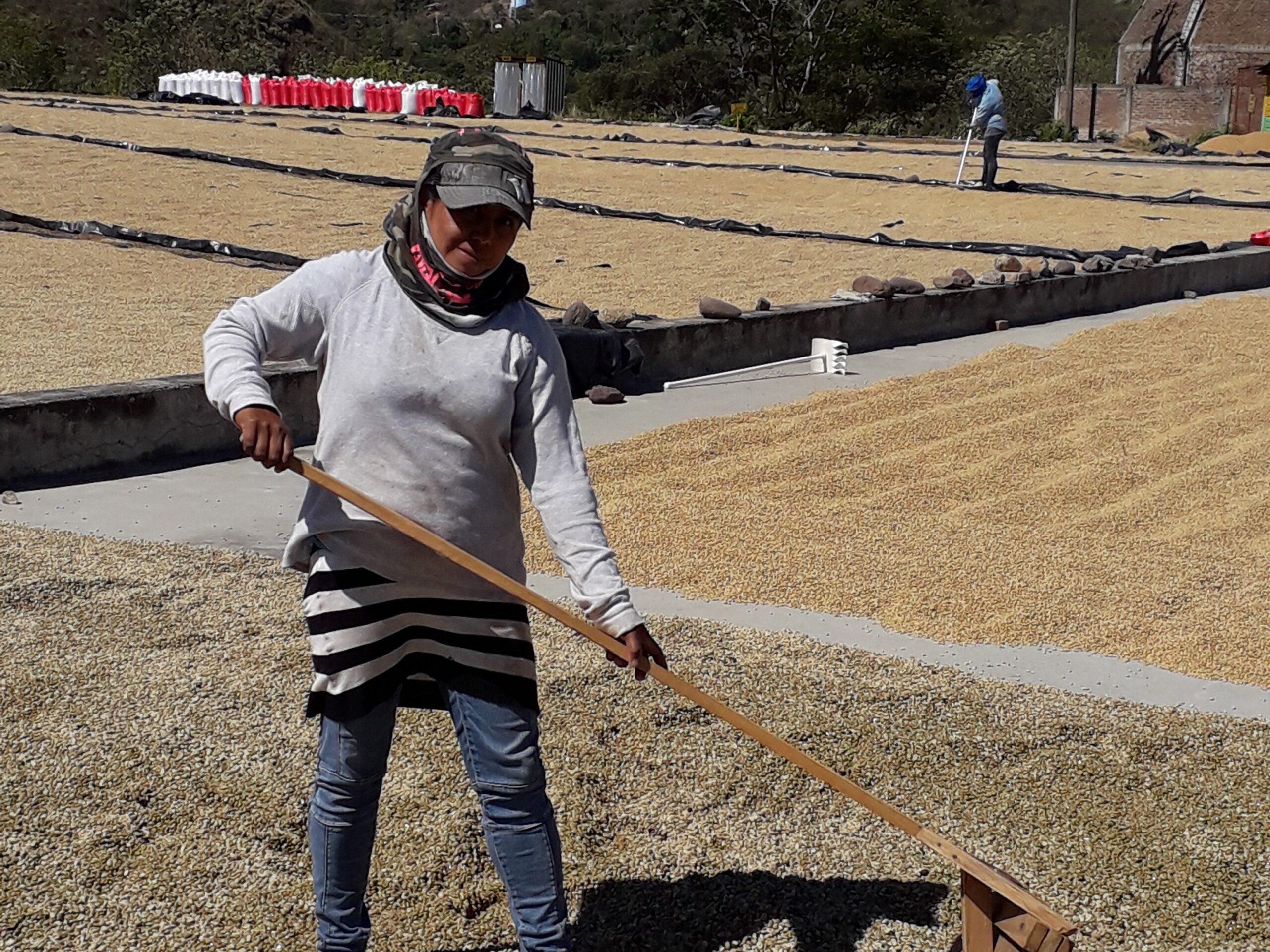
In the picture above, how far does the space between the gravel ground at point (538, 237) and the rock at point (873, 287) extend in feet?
2.48

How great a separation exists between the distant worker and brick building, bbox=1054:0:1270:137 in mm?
21425

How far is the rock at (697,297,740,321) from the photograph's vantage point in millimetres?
8812

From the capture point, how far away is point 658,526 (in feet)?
18.8

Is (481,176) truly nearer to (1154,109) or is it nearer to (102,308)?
(102,308)

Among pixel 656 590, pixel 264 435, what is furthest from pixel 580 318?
pixel 264 435

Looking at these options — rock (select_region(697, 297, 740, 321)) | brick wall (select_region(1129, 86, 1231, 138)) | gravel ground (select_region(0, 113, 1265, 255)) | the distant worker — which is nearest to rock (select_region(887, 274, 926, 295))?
rock (select_region(697, 297, 740, 321))

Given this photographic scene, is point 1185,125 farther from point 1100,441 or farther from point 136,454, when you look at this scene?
point 136,454

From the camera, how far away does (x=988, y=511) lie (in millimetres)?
6105

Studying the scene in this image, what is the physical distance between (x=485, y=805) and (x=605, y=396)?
Answer: 17.6ft

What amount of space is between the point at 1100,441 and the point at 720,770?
4186mm

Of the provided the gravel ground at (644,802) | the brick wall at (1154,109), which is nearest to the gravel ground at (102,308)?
the gravel ground at (644,802)

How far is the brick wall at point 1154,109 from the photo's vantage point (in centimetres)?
3862

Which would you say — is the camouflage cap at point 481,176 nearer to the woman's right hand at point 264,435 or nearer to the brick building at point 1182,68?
the woman's right hand at point 264,435

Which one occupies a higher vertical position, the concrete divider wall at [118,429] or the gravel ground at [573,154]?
the gravel ground at [573,154]
